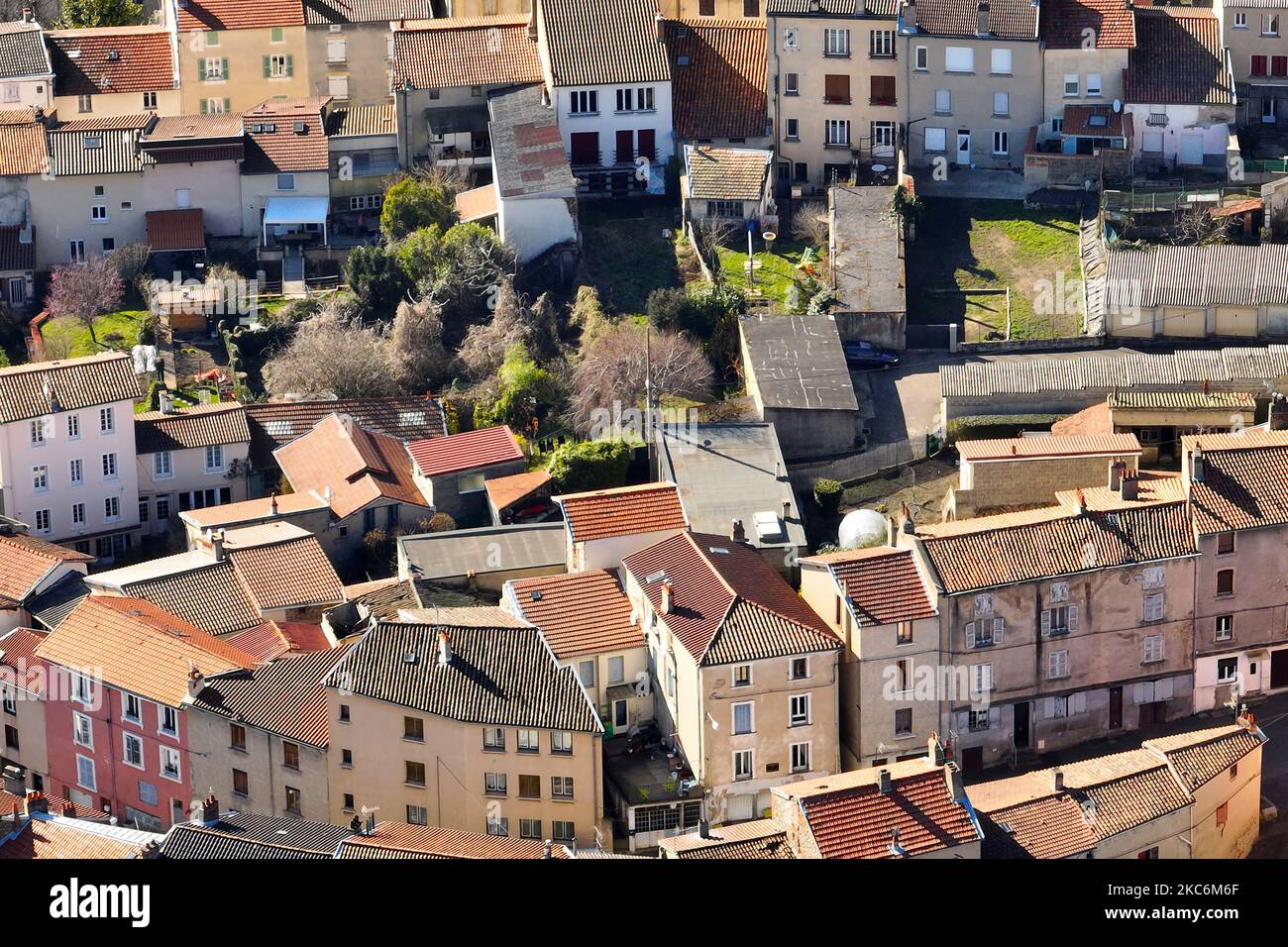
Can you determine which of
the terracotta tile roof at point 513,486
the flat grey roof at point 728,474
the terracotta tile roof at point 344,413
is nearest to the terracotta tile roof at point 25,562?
the terracotta tile roof at point 344,413

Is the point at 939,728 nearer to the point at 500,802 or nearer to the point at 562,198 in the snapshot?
the point at 500,802

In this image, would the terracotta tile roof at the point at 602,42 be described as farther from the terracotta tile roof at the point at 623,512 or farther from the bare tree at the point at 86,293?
the terracotta tile roof at the point at 623,512

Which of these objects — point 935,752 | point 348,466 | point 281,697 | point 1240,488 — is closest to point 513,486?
point 348,466

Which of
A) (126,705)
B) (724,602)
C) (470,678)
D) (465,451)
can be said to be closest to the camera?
(470,678)

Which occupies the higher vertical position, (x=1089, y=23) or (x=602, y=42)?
(x=1089, y=23)

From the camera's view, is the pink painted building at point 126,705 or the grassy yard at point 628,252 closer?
the pink painted building at point 126,705

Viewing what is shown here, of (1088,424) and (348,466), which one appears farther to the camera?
(348,466)

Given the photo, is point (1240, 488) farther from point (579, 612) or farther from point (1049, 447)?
point (579, 612)

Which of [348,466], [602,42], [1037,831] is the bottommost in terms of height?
[1037,831]
